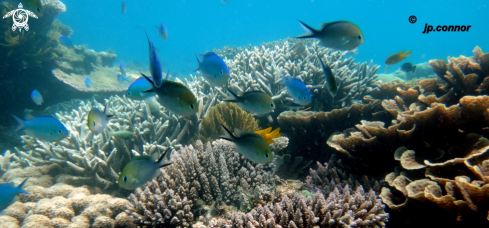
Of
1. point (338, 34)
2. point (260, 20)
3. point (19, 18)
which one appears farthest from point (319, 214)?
point (260, 20)

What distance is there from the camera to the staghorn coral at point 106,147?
367cm

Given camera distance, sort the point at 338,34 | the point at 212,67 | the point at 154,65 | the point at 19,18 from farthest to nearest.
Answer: the point at 19,18
the point at 212,67
the point at 338,34
the point at 154,65

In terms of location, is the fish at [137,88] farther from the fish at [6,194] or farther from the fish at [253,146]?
the fish at [253,146]

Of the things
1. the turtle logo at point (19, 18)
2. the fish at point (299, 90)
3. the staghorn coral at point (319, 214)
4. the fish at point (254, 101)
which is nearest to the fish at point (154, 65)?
the fish at point (254, 101)

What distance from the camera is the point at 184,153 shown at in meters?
3.15

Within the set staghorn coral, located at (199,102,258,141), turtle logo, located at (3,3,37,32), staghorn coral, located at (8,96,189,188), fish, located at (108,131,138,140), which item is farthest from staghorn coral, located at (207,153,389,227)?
turtle logo, located at (3,3,37,32)

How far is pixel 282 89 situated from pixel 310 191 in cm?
271

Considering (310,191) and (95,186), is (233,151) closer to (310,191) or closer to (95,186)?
(310,191)

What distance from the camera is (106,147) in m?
4.11

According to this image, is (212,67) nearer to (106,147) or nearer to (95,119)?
(95,119)

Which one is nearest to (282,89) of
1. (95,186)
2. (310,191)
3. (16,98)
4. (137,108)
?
(310,191)

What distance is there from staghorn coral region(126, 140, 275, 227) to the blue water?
103112 mm

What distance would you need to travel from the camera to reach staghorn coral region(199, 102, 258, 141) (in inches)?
153

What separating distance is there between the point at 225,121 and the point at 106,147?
2.38 m
